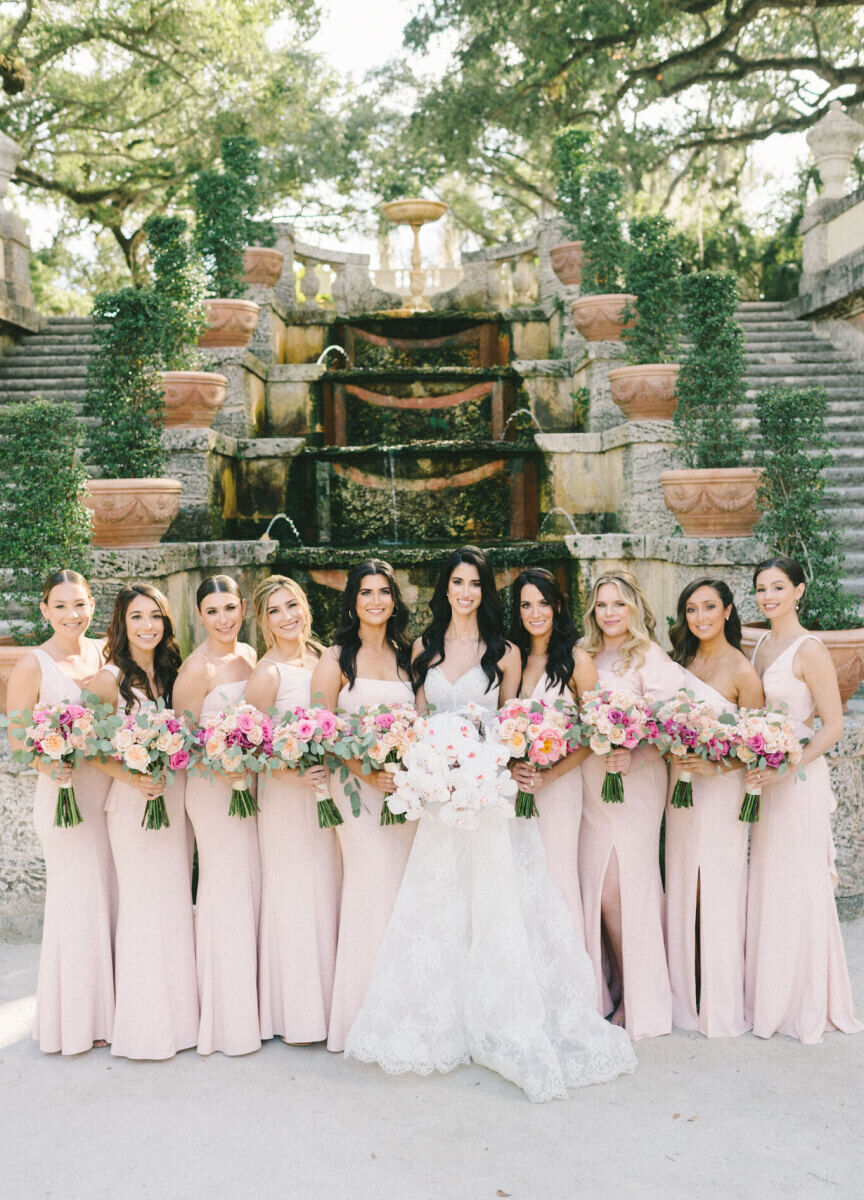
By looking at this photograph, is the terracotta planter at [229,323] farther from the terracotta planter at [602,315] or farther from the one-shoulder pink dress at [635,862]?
the one-shoulder pink dress at [635,862]

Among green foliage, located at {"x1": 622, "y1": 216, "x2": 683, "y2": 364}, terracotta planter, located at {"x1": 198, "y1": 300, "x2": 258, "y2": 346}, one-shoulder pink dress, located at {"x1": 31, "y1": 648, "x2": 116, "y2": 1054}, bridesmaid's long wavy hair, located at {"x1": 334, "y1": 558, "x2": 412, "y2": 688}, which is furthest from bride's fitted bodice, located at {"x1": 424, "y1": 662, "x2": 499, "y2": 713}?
terracotta planter, located at {"x1": 198, "y1": 300, "x2": 258, "y2": 346}

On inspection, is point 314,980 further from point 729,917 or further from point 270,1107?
point 729,917

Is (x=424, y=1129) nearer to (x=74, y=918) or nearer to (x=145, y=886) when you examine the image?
(x=145, y=886)

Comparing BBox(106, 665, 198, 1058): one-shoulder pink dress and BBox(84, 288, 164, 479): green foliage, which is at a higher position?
BBox(84, 288, 164, 479): green foliage

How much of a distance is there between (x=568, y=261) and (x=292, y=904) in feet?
31.2

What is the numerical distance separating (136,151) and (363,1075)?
22.4m

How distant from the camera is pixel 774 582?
4422mm

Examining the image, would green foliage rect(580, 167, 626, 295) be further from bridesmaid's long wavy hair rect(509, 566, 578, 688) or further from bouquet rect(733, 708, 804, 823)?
bouquet rect(733, 708, 804, 823)

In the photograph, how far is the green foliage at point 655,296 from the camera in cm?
850

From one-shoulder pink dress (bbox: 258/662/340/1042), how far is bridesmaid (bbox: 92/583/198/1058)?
32 centimetres

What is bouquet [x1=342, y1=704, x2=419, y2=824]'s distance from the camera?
3912 millimetres

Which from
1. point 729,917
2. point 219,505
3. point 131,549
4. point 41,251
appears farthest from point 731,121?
point 729,917

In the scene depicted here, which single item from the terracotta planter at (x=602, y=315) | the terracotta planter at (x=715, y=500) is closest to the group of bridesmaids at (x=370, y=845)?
the terracotta planter at (x=715, y=500)

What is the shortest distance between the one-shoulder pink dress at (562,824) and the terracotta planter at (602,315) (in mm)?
6005
